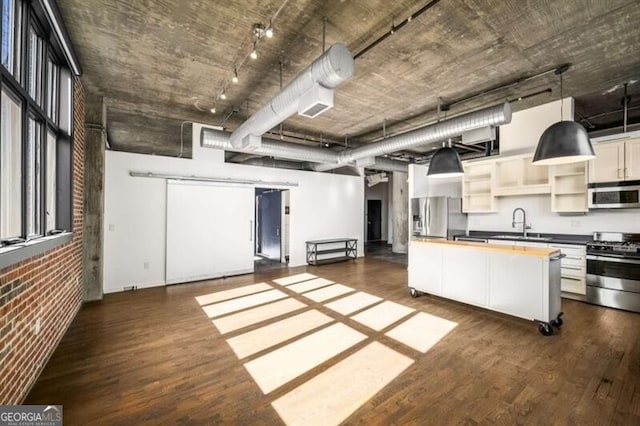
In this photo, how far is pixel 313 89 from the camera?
3066 mm

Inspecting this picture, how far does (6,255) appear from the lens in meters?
1.71

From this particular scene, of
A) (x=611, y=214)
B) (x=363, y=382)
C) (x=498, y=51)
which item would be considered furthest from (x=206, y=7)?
(x=611, y=214)

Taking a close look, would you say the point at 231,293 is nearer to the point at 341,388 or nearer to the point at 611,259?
the point at 341,388

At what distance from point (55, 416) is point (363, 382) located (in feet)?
7.40

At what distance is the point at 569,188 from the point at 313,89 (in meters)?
4.87

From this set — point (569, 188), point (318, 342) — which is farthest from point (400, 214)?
point (318, 342)

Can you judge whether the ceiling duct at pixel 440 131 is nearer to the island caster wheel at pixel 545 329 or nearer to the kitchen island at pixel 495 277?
the kitchen island at pixel 495 277

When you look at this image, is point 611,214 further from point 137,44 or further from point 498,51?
point 137,44

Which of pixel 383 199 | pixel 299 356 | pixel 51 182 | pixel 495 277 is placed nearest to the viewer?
pixel 299 356

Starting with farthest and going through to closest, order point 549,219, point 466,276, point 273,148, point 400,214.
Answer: point 400,214, point 273,148, point 549,219, point 466,276

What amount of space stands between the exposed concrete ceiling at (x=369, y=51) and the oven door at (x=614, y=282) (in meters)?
2.64

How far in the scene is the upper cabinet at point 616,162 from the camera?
13.4ft

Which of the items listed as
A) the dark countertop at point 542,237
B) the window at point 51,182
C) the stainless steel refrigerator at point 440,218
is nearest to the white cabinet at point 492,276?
the dark countertop at point 542,237

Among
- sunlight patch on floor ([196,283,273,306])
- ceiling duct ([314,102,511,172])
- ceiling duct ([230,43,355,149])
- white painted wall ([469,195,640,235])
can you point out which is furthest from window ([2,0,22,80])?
white painted wall ([469,195,640,235])
